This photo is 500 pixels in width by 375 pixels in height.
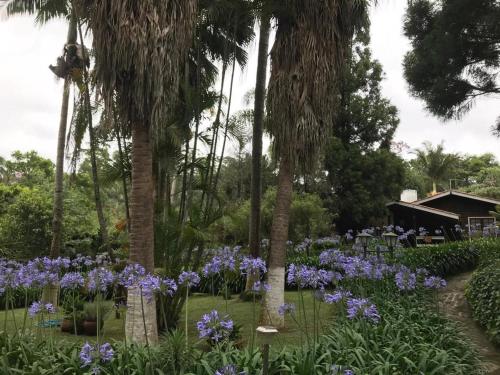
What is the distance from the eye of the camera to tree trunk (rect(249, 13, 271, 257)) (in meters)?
11.3

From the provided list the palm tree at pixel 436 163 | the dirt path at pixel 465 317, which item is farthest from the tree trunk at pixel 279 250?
the palm tree at pixel 436 163

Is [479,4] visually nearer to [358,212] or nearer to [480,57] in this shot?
[480,57]

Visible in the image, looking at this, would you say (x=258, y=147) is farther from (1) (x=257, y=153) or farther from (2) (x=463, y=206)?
(2) (x=463, y=206)

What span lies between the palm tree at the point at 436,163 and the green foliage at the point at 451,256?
29.7m

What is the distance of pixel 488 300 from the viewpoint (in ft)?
28.9

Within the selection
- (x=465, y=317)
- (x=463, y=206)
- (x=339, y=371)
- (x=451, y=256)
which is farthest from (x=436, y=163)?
(x=339, y=371)

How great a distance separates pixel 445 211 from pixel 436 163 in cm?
2346

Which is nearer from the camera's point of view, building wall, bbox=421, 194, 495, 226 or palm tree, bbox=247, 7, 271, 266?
palm tree, bbox=247, 7, 271, 266

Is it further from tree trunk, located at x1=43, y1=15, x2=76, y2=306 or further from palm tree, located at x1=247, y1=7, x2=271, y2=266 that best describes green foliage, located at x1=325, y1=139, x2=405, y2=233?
tree trunk, located at x1=43, y1=15, x2=76, y2=306

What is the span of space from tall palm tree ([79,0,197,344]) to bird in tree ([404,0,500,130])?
608 centimetres

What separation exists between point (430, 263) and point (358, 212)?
10287 mm

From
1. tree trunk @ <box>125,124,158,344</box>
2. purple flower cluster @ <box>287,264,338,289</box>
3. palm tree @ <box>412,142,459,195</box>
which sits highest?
palm tree @ <box>412,142,459,195</box>

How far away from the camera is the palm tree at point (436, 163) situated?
46.2 metres

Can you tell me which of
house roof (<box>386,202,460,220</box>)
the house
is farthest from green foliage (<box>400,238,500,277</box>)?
the house
